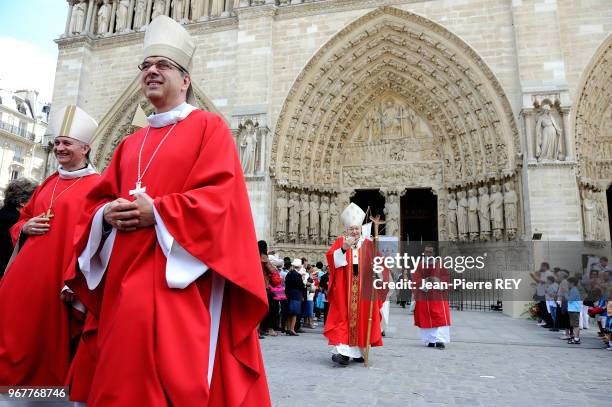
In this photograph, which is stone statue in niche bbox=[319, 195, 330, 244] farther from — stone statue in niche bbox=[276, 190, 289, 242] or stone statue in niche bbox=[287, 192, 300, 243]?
stone statue in niche bbox=[276, 190, 289, 242]

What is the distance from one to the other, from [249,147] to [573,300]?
9.81 m

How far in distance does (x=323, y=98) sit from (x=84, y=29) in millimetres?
10736

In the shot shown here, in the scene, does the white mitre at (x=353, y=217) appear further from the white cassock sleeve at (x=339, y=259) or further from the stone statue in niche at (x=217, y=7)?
the stone statue in niche at (x=217, y=7)

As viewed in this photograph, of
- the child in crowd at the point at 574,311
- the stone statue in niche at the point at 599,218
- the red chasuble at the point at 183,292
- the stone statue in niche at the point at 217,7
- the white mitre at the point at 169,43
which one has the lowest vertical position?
the child in crowd at the point at 574,311

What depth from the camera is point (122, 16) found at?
57.4 ft

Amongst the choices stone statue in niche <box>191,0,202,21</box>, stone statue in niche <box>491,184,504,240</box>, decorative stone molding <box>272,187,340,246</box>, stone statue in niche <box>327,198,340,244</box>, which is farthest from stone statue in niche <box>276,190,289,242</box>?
stone statue in niche <box>191,0,202,21</box>

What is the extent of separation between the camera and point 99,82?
17.1 meters

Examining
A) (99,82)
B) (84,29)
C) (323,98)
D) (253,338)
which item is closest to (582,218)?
(323,98)

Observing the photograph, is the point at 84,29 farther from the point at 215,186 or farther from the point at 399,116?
the point at 215,186

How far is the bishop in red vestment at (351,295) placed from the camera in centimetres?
537

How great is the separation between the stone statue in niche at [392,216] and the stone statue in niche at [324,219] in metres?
2.05

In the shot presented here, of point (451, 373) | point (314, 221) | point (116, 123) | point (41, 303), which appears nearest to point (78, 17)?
point (116, 123)

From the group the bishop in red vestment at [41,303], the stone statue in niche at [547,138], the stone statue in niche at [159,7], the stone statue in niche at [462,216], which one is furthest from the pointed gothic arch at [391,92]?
the bishop in red vestment at [41,303]

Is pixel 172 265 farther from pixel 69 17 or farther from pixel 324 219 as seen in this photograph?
pixel 69 17
